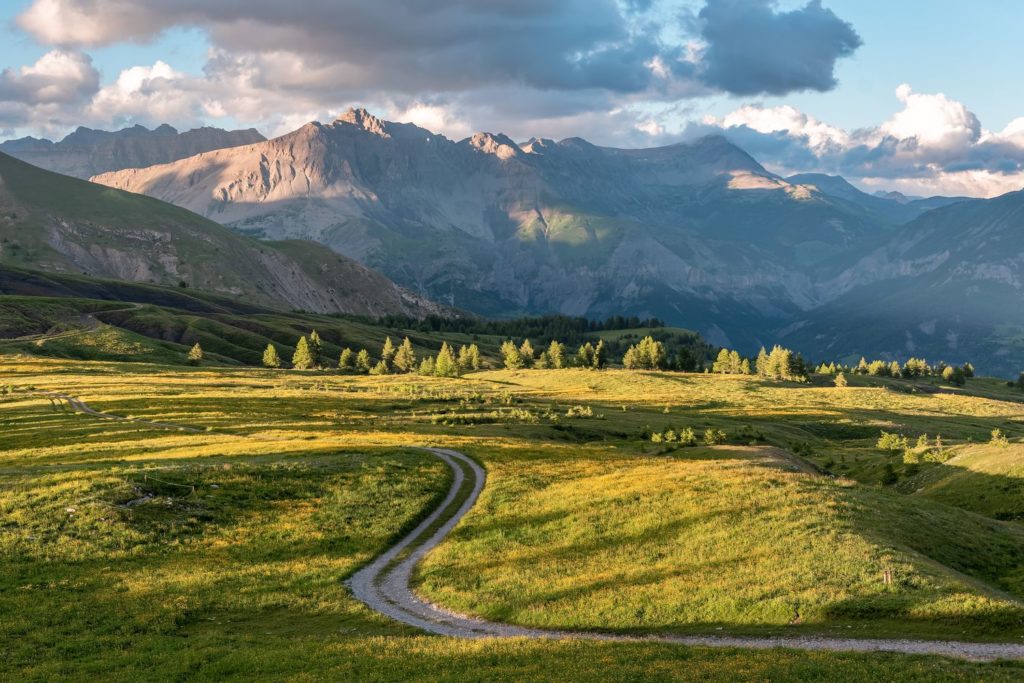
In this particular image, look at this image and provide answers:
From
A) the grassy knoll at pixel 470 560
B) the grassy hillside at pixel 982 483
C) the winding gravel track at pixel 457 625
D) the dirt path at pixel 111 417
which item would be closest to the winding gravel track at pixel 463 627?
the winding gravel track at pixel 457 625

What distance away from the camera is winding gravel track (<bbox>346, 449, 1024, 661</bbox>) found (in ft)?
102

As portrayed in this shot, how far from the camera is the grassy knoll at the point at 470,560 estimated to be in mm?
29547

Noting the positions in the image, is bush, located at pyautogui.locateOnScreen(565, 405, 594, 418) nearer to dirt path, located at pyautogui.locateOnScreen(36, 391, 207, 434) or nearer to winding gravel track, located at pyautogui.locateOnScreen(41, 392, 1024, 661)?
dirt path, located at pyautogui.locateOnScreen(36, 391, 207, 434)

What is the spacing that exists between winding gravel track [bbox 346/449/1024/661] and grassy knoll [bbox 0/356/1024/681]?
1.04m

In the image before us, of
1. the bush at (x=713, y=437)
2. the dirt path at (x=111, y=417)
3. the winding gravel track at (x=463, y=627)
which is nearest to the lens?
the winding gravel track at (x=463, y=627)

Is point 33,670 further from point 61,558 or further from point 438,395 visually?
point 438,395

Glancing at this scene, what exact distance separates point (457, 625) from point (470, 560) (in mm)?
8832

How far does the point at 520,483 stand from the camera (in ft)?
208

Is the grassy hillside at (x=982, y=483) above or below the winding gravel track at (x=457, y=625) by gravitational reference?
above

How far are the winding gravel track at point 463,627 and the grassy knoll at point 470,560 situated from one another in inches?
40.8

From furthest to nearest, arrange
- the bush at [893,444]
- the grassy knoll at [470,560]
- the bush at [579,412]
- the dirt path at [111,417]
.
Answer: the bush at [579,412], the bush at [893,444], the dirt path at [111,417], the grassy knoll at [470,560]

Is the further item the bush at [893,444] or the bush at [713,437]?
the bush at [893,444]

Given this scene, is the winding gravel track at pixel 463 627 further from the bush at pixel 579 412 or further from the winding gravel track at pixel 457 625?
the bush at pixel 579 412

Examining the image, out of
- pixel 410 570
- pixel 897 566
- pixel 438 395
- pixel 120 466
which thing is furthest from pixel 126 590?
pixel 438 395
